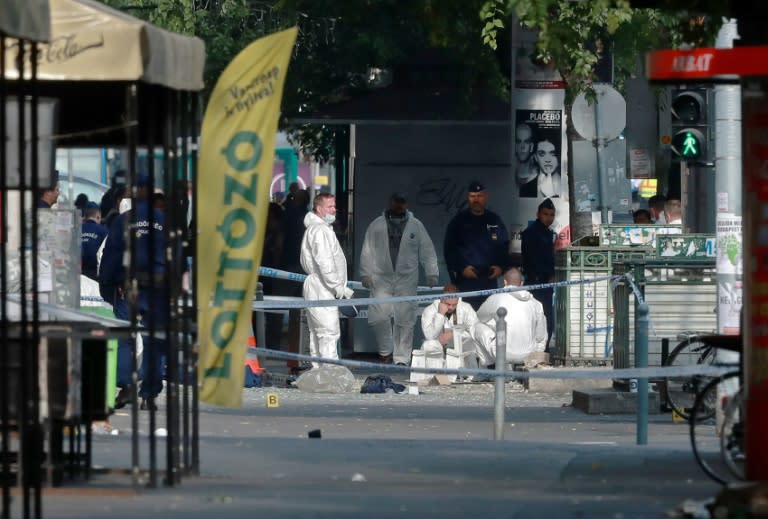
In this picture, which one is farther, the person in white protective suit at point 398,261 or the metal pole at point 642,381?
the person in white protective suit at point 398,261

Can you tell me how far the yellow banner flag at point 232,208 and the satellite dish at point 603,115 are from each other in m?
10.9

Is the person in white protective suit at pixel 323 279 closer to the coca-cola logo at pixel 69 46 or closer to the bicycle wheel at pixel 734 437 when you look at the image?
the bicycle wheel at pixel 734 437

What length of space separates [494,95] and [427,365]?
5.93 meters

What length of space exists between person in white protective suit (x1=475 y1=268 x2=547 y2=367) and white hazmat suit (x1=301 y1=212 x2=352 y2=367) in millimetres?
1612

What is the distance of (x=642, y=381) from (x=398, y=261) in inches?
291

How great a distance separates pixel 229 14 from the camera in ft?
79.6

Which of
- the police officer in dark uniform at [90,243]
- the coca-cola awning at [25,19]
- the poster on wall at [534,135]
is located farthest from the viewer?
the poster on wall at [534,135]

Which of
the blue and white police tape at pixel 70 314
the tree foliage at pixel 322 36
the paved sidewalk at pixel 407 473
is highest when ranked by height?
the tree foliage at pixel 322 36

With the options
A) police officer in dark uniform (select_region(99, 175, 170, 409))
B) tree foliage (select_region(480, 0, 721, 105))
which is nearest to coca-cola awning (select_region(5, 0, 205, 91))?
tree foliage (select_region(480, 0, 721, 105))

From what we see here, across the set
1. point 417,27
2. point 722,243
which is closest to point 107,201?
point 417,27

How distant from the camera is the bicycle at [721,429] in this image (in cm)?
972

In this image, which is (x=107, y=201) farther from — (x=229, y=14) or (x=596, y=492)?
(x=596, y=492)

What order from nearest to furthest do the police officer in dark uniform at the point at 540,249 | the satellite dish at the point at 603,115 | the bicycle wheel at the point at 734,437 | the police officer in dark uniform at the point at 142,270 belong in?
the bicycle wheel at the point at 734,437, the police officer in dark uniform at the point at 142,270, the satellite dish at the point at 603,115, the police officer in dark uniform at the point at 540,249

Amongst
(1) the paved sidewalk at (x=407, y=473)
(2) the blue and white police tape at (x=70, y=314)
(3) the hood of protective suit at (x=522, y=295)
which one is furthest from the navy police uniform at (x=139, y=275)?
(3) the hood of protective suit at (x=522, y=295)
